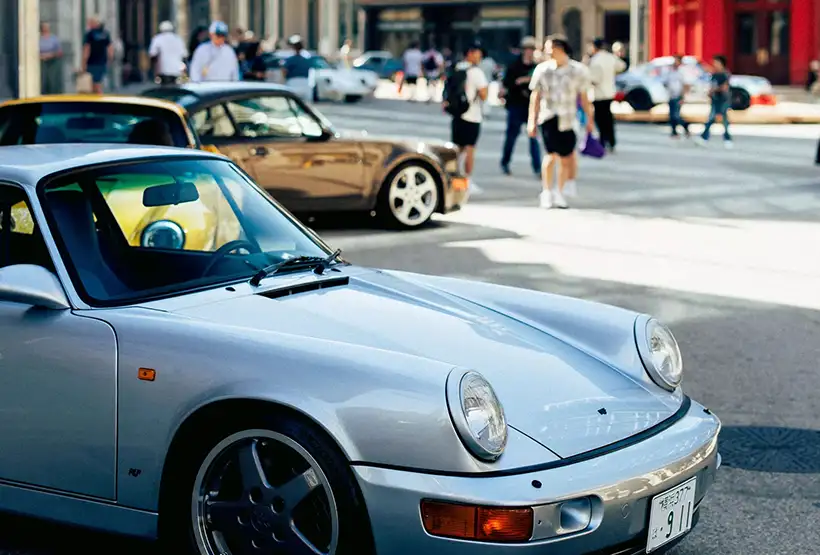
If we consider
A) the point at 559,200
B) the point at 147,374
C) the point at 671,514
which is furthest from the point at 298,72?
the point at 671,514

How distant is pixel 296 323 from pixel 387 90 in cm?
4967

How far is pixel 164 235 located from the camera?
17.1 ft

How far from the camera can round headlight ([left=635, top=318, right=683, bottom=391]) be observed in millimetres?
4746

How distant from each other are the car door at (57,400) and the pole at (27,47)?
10.7 metres

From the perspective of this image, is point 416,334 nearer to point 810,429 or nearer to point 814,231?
point 810,429

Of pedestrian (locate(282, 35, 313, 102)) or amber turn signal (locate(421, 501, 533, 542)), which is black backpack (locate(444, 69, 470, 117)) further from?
pedestrian (locate(282, 35, 313, 102))

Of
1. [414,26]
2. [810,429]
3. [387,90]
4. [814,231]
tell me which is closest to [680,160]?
[814,231]

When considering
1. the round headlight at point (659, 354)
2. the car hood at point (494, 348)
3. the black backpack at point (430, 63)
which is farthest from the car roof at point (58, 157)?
the black backpack at point (430, 63)

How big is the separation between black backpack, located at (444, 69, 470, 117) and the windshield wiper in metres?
11.8

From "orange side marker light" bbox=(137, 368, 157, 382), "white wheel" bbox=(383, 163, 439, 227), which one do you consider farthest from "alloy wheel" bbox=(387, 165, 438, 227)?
"orange side marker light" bbox=(137, 368, 157, 382)

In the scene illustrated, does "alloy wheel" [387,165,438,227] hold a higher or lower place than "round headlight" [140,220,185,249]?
lower

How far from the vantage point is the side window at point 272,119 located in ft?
39.9

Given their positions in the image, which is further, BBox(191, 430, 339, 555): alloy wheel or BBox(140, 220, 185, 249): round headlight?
BBox(140, 220, 185, 249): round headlight

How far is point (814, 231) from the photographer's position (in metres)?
13.2
